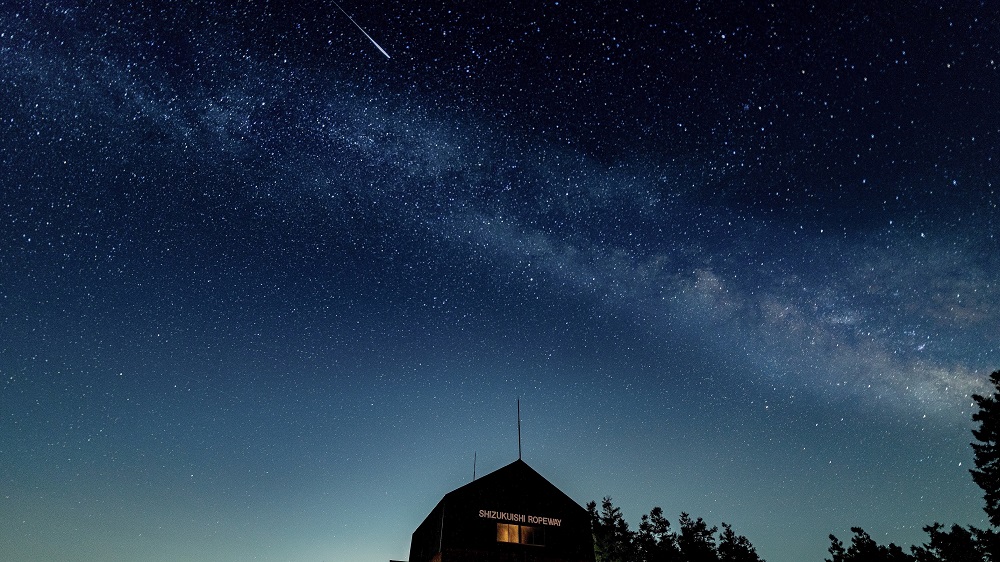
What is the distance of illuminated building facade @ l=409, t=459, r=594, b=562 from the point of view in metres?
27.3

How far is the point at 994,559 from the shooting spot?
105 feet

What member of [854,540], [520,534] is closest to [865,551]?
[854,540]

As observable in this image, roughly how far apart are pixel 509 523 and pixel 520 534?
30.9 inches

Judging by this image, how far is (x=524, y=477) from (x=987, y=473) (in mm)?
29193

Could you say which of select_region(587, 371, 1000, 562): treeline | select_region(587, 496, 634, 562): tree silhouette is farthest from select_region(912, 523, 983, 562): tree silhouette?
select_region(587, 496, 634, 562): tree silhouette

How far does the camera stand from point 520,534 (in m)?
28.3

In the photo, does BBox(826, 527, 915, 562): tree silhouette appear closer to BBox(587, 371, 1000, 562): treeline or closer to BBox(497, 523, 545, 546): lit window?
BBox(587, 371, 1000, 562): treeline

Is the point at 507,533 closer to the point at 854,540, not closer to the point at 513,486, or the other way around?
the point at 513,486

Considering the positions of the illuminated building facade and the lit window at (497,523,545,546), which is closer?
the illuminated building facade

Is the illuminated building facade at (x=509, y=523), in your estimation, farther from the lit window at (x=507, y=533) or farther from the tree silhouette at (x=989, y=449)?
the tree silhouette at (x=989, y=449)

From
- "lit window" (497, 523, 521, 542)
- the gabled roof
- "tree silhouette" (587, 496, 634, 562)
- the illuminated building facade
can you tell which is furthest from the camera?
"tree silhouette" (587, 496, 634, 562)

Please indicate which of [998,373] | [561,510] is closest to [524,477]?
[561,510]

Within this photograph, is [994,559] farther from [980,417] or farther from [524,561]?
[524,561]

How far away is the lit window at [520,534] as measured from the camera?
27.9 meters
